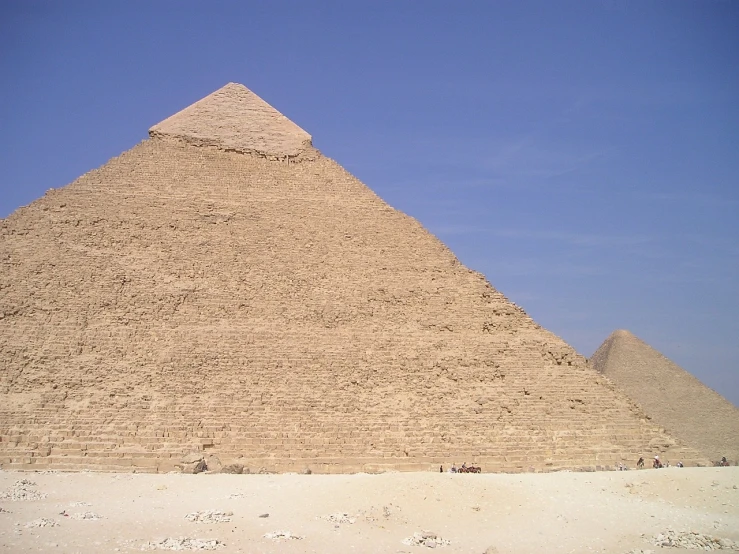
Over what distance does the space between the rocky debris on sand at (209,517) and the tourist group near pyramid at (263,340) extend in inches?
169

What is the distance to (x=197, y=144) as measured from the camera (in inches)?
986

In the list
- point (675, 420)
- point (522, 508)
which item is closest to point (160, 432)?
point (522, 508)

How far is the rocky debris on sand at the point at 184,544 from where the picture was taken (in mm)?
10727

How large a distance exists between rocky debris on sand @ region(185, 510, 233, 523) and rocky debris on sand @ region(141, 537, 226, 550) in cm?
97

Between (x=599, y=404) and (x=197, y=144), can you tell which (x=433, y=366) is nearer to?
(x=599, y=404)

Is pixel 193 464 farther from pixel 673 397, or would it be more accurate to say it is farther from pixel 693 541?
pixel 673 397

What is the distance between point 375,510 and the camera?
1255cm

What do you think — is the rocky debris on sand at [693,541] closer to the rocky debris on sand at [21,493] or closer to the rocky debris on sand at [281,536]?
the rocky debris on sand at [281,536]

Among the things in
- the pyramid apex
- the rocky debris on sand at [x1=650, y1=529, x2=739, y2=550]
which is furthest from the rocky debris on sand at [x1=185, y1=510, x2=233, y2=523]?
the pyramid apex

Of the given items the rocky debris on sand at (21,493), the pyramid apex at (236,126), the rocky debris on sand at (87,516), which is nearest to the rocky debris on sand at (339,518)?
the rocky debris on sand at (87,516)

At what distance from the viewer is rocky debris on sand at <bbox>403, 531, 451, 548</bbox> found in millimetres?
11523

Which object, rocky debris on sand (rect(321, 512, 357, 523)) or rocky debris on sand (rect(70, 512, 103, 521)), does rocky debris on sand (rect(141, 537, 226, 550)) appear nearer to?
rocky debris on sand (rect(70, 512, 103, 521))

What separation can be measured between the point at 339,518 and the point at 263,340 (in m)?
7.70

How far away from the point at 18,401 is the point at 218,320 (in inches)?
174
